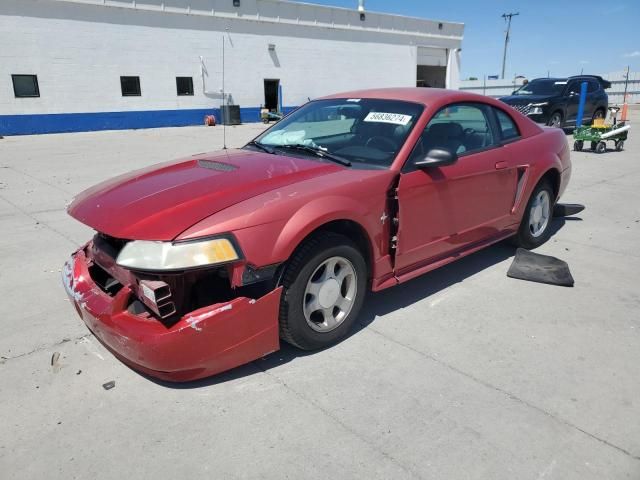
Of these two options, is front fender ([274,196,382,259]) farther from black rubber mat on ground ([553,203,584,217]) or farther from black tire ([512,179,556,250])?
black rubber mat on ground ([553,203,584,217])

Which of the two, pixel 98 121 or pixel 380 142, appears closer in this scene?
pixel 380 142

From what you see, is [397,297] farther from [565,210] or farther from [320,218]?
[565,210]

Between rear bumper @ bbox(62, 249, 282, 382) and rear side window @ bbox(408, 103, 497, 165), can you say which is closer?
rear bumper @ bbox(62, 249, 282, 382)

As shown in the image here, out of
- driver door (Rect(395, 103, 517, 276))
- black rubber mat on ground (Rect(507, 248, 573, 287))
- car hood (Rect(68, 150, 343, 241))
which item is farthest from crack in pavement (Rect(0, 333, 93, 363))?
black rubber mat on ground (Rect(507, 248, 573, 287))

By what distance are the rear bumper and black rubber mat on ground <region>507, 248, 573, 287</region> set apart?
255cm

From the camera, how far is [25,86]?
18.2 meters

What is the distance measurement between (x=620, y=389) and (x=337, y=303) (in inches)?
65.3

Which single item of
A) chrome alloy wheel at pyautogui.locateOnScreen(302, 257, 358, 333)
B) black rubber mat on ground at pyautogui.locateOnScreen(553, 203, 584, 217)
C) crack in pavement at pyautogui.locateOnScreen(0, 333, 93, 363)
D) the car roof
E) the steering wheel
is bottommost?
crack in pavement at pyautogui.locateOnScreen(0, 333, 93, 363)

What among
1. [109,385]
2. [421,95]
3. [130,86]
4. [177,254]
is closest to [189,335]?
[177,254]

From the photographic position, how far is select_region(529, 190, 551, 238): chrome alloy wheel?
484cm

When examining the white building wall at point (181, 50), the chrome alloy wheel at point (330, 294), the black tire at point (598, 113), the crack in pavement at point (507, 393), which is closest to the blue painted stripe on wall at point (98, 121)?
the white building wall at point (181, 50)

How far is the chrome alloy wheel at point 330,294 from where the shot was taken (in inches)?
117

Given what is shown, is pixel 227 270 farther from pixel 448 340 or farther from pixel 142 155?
pixel 142 155

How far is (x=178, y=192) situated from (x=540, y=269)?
3236 mm
